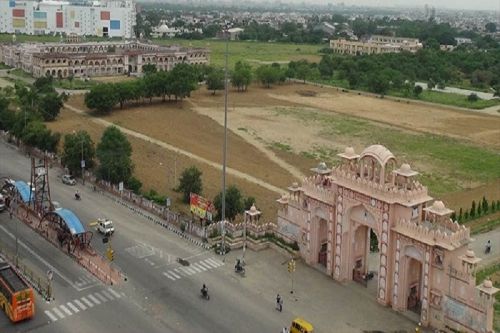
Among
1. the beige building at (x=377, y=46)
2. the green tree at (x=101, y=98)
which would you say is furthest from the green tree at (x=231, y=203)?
the beige building at (x=377, y=46)

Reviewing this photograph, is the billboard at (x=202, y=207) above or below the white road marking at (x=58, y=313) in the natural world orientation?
above

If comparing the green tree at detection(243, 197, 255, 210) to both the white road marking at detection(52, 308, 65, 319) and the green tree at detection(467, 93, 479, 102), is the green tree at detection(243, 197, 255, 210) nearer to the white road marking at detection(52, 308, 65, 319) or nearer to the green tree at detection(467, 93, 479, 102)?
the white road marking at detection(52, 308, 65, 319)

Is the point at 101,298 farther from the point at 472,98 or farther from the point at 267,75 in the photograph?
the point at 472,98

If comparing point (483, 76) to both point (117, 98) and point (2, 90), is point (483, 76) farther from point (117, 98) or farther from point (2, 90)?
point (2, 90)

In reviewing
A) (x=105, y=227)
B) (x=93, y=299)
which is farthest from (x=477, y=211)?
(x=93, y=299)

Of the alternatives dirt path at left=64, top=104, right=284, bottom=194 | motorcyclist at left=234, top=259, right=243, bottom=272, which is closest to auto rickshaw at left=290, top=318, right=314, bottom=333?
motorcyclist at left=234, top=259, right=243, bottom=272

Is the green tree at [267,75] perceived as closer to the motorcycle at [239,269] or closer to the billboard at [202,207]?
the billboard at [202,207]
